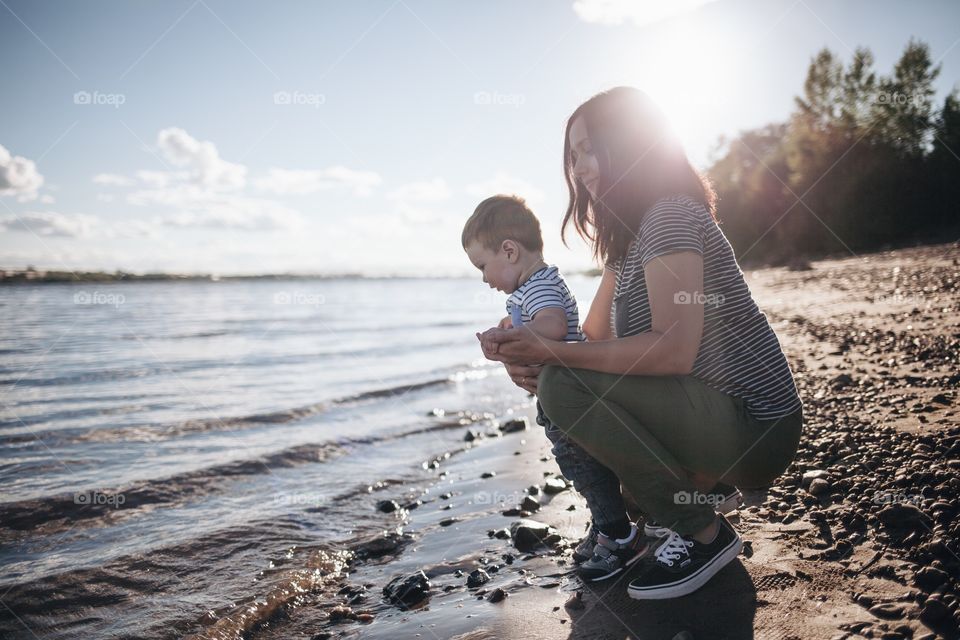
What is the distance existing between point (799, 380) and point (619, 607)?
4.57m

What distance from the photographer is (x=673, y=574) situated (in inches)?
104

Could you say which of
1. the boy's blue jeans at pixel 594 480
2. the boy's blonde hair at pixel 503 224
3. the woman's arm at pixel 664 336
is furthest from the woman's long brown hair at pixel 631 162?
the boy's blue jeans at pixel 594 480

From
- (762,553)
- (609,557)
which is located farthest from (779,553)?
(609,557)

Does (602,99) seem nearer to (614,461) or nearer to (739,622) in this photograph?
(614,461)

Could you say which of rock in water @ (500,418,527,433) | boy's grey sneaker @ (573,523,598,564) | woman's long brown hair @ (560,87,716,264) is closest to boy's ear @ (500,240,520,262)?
woman's long brown hair @ (560,87,716,264)

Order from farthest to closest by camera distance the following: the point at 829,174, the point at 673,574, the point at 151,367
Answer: the point at 829,174
the point at 151,367
the point at 673,574

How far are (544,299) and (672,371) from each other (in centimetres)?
87

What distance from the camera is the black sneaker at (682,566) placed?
8.58ft

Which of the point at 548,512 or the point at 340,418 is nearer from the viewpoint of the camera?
the point at 548,512

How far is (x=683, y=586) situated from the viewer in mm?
2605

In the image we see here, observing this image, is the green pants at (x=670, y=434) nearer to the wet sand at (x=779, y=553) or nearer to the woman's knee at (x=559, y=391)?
the woman's knee at (x=559, y=391)

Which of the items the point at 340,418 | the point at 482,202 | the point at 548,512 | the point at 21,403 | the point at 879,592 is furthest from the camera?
the point at 21,403

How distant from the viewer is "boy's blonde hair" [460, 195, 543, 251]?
3501mm

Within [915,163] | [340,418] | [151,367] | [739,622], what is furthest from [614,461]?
[915,163]
